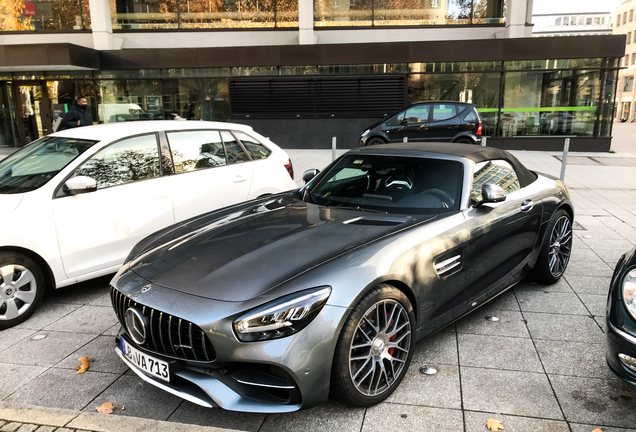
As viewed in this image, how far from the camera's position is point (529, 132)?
18.3 metres

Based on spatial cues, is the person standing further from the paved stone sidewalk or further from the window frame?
the paved stone sidewalk

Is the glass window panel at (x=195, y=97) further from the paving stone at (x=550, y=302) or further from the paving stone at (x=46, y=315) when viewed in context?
the paving stone at (x=550, y=302)

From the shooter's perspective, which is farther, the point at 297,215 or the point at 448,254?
the point at 297,215

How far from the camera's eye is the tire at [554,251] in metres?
4.68

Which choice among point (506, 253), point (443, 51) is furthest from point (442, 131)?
point (506, 253)

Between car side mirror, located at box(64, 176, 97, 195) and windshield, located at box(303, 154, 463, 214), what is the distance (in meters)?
1.92

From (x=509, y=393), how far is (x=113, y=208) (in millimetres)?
3726

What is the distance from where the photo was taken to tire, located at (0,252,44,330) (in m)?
4.12

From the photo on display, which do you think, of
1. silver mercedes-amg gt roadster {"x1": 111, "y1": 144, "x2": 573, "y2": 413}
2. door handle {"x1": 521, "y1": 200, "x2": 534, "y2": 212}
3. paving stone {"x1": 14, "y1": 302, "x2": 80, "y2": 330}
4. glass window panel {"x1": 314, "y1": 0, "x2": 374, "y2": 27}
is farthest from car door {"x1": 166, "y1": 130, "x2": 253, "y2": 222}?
glass window panel {"x1": 314, "y1": 0, "x2": 374, "y2": 27}

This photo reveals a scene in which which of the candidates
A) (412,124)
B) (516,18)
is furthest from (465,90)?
(412,124)

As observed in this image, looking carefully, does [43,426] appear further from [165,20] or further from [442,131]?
[165,20]

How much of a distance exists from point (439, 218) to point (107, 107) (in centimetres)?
1876

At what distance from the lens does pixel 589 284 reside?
499 centimetres

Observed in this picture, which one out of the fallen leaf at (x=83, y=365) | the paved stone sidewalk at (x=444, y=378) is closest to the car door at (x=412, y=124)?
the paved stone sidewalk at (x=444, y=378)
